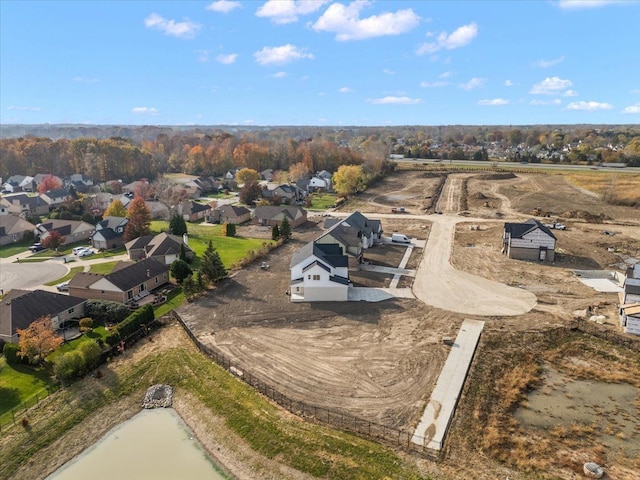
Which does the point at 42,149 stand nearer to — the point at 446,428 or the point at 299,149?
the point at 299,149

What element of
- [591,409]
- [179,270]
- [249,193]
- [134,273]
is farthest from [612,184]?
[134,273]

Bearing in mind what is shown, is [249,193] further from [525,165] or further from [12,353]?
[525,165]

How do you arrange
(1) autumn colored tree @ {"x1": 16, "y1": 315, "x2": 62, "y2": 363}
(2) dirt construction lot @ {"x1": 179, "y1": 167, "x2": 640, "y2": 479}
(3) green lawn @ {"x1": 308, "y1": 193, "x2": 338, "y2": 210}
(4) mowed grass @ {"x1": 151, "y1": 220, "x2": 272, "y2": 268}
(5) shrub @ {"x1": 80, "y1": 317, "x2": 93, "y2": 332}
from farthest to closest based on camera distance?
(3) green lawn @ {"x1": 308, "y1": 193, "x2": 338, "y2": 210} → (4) mowed grass @ {"x1": 151, "y1": 220, "x2": 272, "y2": 268} → (5) shrub @ {"x1": 80, "y1": 317, "x2": 93, "y2": 332} → (1) autumn colored tree @ {"x1": 16, "y1": 315, "x2": 62, "y2": 363} → (2) dirt construction lot @ {"x1": 179, "y1": 167, "x2": 640, "y2": 479}

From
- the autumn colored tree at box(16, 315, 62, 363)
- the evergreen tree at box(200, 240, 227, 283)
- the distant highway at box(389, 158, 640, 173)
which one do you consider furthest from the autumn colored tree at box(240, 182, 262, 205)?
the distant highway at box(389, 158, 640, 173)

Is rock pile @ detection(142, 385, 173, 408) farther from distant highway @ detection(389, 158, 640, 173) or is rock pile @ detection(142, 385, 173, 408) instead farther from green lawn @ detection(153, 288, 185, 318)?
distant highway @ detection(389, 158, 640, 173)

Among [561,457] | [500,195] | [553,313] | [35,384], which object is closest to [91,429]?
[35,384]

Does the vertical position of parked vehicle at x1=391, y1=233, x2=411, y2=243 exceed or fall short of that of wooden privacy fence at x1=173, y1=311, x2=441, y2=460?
it exceeds it
